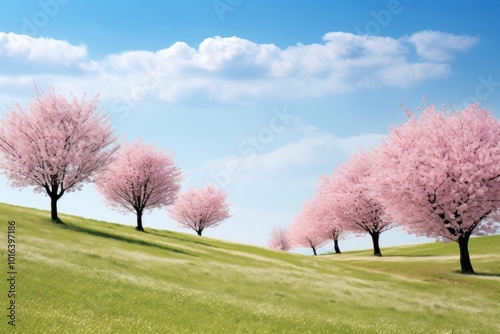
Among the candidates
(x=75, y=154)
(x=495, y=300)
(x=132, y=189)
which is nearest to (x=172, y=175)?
(x=132, y=189)

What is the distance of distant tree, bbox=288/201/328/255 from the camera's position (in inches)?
3971

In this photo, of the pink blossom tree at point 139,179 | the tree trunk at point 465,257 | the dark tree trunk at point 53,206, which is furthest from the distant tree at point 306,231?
the dark tree trunk at point 53,206

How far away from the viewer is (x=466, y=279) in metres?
46.2

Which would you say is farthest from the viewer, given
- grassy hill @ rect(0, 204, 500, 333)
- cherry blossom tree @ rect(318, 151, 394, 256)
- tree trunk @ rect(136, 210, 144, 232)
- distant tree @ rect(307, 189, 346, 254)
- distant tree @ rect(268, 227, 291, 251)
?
distant tree @ rect(268, 227, 291, 251)

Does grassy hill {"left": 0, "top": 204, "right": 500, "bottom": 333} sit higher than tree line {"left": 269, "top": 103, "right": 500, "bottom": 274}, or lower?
lower

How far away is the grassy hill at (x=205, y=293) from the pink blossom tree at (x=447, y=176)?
5.66 m

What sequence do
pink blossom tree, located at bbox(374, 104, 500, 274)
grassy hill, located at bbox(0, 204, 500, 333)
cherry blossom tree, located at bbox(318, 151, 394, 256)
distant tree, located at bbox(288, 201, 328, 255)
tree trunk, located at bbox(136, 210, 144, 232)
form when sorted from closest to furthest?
grassy hill, located at bbox(0, 204, 500, 333) < pink blossom tree, located at bbox(374, 104, 500, 274) < tree trunk, located at bbox(136, 210, 144, 232) < cherry blossom tree, located at bbox(318, 151, 394, 256) < distant tree, located at bbox(288, 201, 328, 255)

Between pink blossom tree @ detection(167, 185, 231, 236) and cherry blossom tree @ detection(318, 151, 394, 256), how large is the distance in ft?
125

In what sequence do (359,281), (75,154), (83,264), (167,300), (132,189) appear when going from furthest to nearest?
(132,189) < (75,154) < (359,281) < (83,264) < (167,300)

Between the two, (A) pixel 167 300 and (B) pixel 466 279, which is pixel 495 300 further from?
(A) pixel 167 300

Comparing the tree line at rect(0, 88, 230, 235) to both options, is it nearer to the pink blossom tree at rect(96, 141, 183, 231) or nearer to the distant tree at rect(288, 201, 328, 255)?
the pink blossom tree at rect(96, 141, 183, 231)

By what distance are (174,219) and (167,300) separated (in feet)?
299

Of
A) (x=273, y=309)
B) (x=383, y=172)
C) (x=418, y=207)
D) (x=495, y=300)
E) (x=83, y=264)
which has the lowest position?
(x=495, y=300)

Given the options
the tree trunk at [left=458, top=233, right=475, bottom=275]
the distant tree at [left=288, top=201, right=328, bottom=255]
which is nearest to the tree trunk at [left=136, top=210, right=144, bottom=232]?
the distant tree at [left=288, top=201, right=328, bottom=255]
